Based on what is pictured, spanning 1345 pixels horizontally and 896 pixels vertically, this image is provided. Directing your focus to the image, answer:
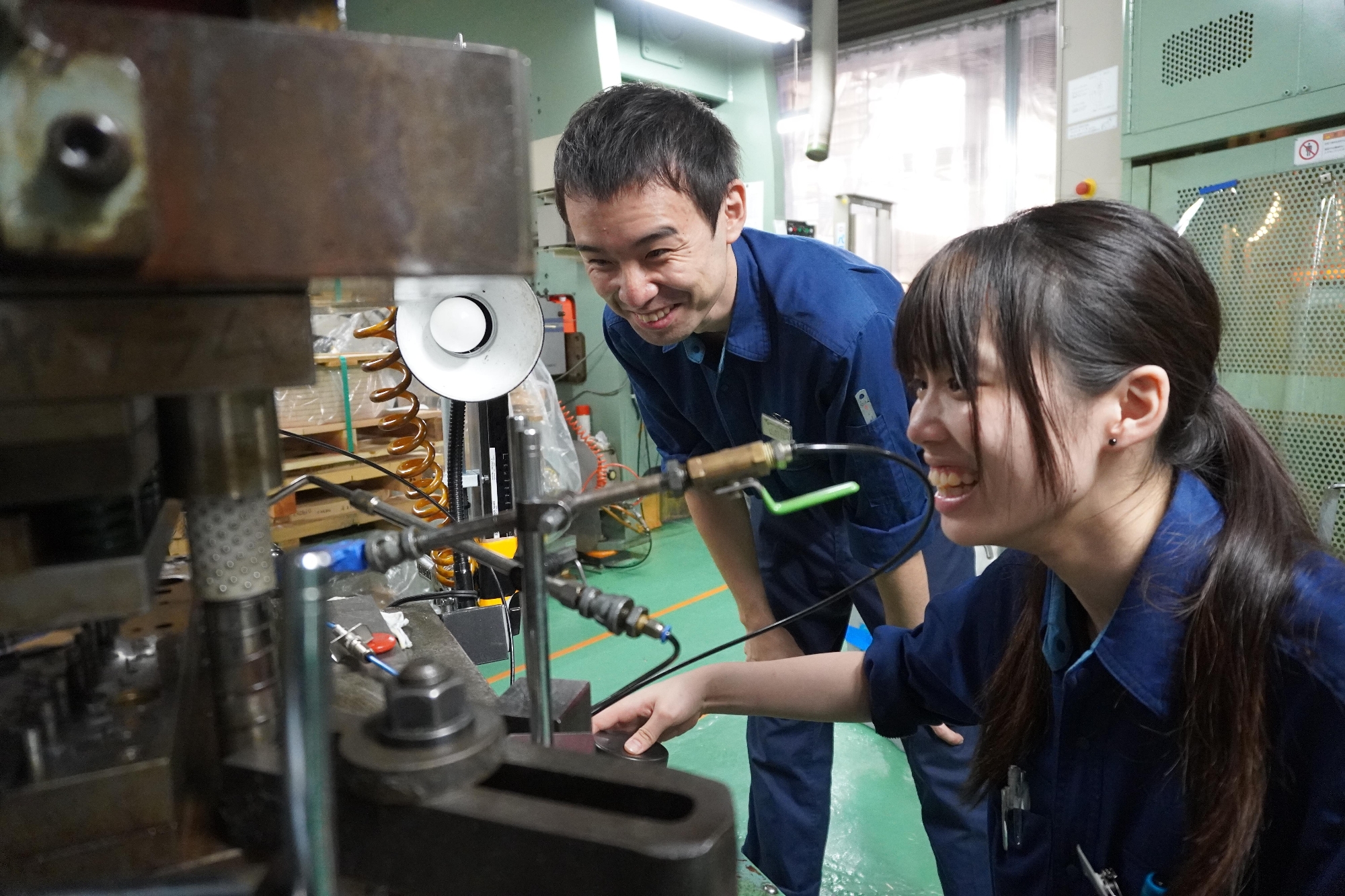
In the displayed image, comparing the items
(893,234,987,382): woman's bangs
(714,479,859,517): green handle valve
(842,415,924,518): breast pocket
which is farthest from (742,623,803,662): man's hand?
(714,479,859,517): green handle valve

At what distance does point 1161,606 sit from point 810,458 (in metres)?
0.70

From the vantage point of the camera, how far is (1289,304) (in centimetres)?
169

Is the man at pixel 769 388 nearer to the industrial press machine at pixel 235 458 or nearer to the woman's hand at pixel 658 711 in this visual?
the woman's hand at pixel 658 711

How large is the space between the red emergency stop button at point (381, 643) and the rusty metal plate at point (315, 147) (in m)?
0.64

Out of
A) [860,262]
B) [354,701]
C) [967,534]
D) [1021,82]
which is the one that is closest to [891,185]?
[1021,82]

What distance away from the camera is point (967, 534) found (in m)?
0.82

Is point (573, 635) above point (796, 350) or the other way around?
the other way around

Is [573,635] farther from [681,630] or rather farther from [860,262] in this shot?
[860,262]

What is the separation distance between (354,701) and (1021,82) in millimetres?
4603

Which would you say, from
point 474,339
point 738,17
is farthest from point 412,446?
point 738,17

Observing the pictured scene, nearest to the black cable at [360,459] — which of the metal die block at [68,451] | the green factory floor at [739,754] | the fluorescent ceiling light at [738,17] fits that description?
the green factory floor at [739,754]

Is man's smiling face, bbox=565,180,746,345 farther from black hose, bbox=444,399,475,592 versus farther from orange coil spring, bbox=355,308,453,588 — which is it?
black hose, bbox=444,399,475,592

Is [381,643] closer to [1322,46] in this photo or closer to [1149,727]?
[1149,727]

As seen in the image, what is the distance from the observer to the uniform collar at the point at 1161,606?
2.47 feet
